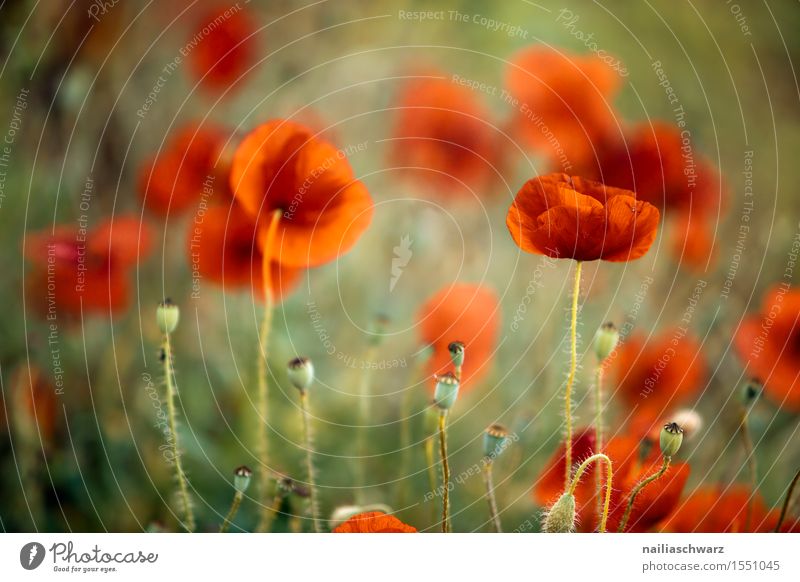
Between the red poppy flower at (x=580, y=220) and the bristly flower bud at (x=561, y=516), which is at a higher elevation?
the red poppy flower at (x=580, y=220)

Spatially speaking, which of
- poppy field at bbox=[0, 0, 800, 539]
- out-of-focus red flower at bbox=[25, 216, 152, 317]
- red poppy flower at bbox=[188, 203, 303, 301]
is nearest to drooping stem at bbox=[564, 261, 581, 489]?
poppy field at bbox=[0, 0, 800, 539]

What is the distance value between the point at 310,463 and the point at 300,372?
78 mm

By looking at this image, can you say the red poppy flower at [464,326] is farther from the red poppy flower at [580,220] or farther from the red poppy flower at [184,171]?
the red poppy flower at [184,171]

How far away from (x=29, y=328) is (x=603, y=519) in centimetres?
45

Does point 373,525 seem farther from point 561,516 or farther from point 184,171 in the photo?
point 184,171

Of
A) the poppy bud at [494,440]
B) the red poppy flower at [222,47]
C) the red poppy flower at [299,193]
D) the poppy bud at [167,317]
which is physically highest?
the red poppy flower at [222,47]

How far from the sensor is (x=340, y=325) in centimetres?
57

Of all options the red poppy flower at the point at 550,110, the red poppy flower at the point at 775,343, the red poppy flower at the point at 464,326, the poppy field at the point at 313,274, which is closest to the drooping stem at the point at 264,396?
the poppy field at the point at 313,274

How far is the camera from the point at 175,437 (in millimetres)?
573

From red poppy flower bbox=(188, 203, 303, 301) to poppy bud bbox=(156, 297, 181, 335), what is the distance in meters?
0.03

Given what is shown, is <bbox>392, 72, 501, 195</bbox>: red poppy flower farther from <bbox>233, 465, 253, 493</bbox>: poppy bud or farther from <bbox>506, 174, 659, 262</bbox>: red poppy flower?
<bbox>233, 465, 253, 493</bbox>: poppy bud

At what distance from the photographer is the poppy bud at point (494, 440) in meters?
0.55

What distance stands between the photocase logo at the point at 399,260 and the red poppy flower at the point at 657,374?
0.59 ft
